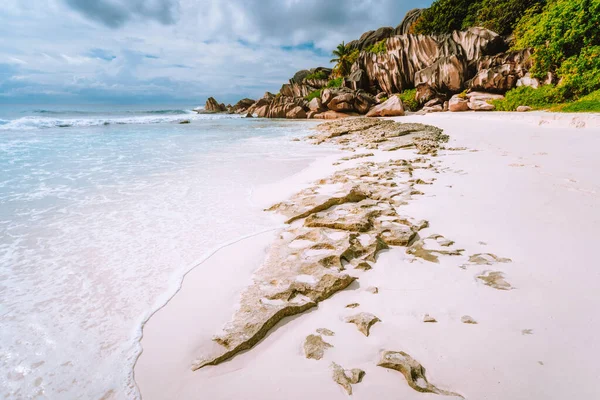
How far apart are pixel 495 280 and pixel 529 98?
19.3m

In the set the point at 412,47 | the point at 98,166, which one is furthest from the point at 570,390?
the point at 412,47

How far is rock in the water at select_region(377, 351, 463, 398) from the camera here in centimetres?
136

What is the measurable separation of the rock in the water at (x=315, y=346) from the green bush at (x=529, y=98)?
19050 mm

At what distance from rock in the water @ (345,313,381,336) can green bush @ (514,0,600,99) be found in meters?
17.9

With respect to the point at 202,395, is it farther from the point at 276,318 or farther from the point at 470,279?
the point at 470,279

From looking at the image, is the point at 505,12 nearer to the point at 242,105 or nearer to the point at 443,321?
the point at 443,321

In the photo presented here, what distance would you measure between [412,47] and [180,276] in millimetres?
33908

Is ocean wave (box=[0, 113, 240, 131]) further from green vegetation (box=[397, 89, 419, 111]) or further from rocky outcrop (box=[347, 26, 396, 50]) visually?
rocky outcrop (box=[347, 26, 396, 50])

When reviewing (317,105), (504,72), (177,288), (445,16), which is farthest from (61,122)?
(445,16)

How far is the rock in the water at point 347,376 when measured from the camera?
1.42 meters

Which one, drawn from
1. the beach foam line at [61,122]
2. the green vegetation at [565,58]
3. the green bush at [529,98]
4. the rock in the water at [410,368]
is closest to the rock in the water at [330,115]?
the green bush at [529,98]

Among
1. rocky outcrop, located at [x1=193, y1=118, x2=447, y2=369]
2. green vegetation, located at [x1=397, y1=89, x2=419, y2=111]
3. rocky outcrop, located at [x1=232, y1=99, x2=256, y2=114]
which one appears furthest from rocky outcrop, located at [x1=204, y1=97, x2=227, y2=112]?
rocky outcrop, located at [x1=193, y1=118, x2=447, y2=369]

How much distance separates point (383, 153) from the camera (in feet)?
25.1

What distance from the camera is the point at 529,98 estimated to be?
1620 centimetres
